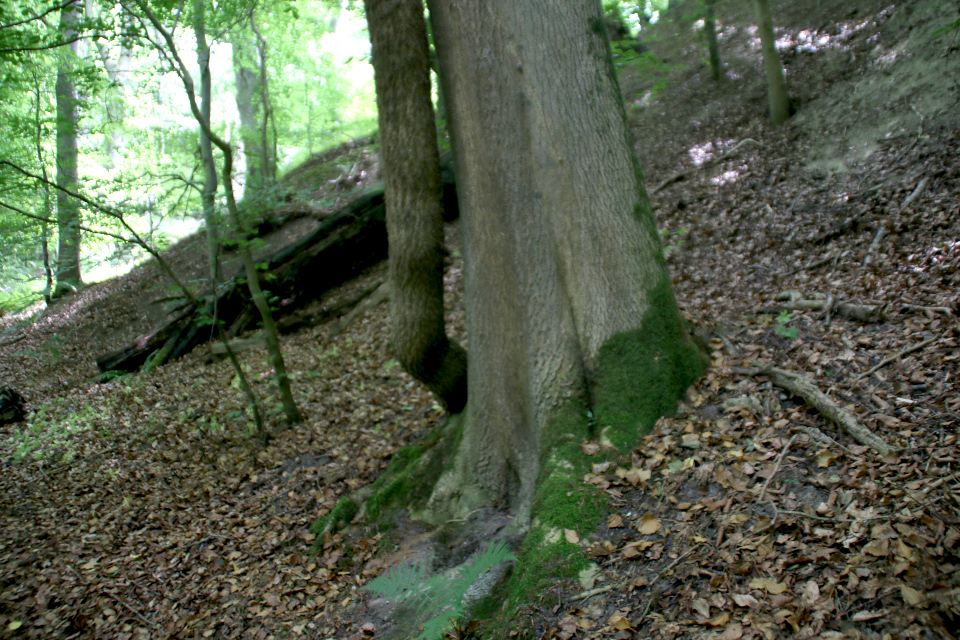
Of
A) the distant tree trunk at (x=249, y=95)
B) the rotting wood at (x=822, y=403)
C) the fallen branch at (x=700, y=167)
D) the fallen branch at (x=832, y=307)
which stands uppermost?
the distant tree trunk at (x=249, y=95)

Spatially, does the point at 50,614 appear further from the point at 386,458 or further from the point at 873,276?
the point at 873,276

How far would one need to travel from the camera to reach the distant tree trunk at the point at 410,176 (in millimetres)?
4258

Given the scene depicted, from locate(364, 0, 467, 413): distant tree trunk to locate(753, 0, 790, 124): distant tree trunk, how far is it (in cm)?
813

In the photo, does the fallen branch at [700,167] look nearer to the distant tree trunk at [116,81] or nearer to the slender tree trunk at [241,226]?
the slender tree trunk at [241,226]

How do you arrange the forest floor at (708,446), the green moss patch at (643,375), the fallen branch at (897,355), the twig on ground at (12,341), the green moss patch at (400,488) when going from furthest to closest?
the twig on ground at (12,341)
the green moss patch at (400,488)
the green moss patch at (643,375)
the fallen branch at (897,355)
the forest floor at (708,446)

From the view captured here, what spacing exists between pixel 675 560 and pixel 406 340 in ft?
9.11

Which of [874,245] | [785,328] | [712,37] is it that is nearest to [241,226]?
[785,328]

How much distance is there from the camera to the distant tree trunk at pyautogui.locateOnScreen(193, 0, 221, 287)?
6.23 metres

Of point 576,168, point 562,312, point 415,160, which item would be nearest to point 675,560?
point 562,312

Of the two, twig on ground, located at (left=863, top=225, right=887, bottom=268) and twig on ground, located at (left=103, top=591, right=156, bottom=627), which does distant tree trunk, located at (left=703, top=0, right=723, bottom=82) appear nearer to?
twig on ground, located at (left=863, top=225, right=887, bottom=268)

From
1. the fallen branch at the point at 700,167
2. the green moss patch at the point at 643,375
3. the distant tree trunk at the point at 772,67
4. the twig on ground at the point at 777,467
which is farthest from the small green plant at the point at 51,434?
the distant tree trunk at the point at 772,67

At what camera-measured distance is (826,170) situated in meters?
8.05

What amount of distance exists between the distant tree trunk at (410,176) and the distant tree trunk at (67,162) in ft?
11.1

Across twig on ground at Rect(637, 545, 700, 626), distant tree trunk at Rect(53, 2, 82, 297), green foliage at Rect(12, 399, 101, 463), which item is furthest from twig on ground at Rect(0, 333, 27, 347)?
twig on ground at Rect(637, 545, 700, 626)
